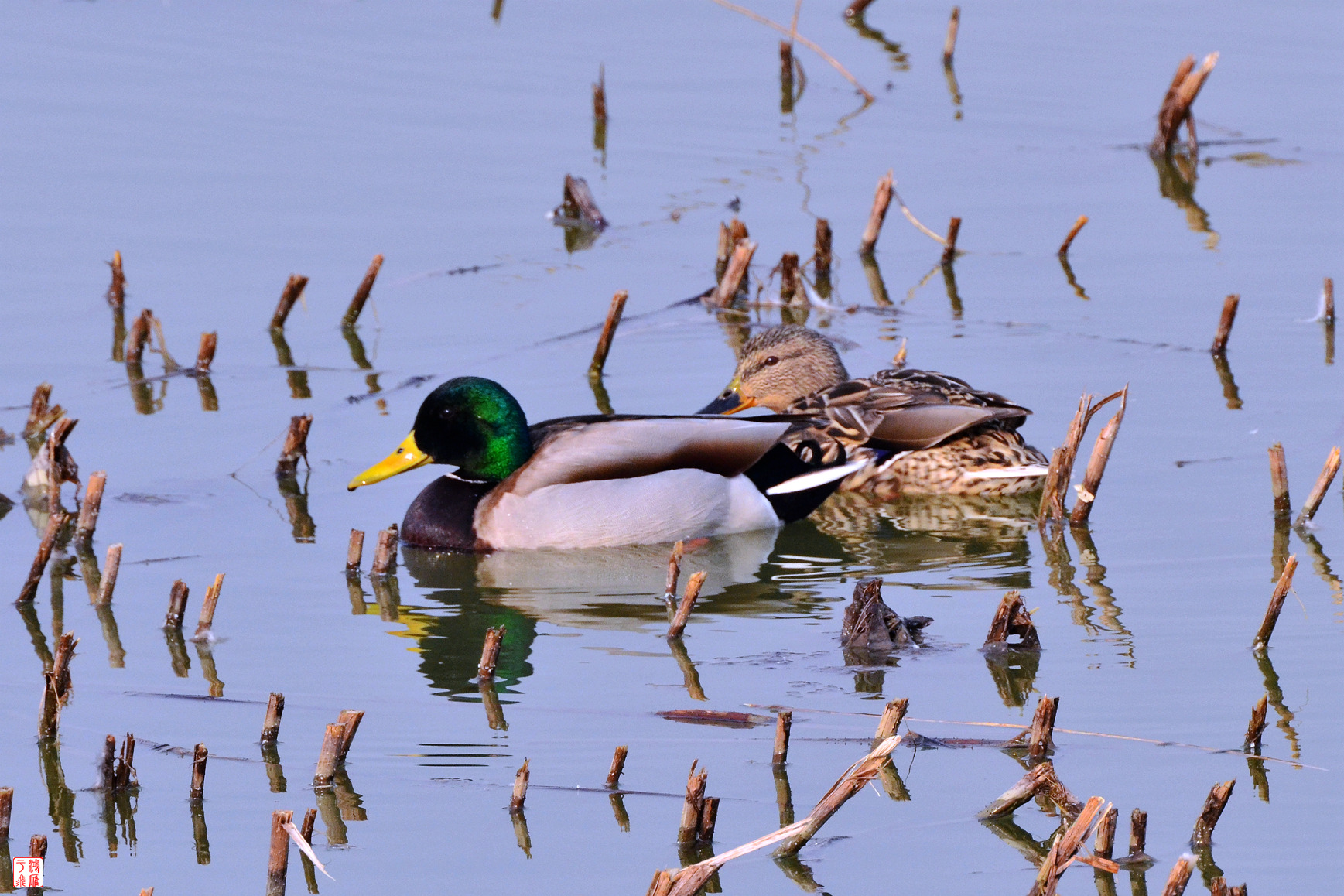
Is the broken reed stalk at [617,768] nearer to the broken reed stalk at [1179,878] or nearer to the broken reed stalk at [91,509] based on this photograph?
the broken reed stalk at [1179,878]

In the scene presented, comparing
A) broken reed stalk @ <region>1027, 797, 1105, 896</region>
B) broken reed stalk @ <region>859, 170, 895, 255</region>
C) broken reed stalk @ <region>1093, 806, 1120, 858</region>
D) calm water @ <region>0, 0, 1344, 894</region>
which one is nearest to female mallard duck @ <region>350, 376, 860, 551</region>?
calm water @ <region>0, 0, 1344, 894</region>

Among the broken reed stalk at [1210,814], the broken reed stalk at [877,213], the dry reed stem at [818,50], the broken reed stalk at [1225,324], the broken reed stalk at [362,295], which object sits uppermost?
the dry reed stem at [818,50]

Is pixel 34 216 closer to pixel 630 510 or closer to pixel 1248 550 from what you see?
pixel 630 510

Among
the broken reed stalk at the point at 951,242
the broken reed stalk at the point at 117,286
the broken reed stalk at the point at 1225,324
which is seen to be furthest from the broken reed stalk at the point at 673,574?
the broken reed stalk at the point at 951,242

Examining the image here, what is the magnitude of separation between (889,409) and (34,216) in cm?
560

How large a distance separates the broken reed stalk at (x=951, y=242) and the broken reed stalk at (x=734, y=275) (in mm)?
1202

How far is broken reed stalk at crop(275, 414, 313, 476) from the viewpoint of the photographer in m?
8.44

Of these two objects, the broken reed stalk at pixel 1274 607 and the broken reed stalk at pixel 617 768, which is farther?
the broken reed stalk at pixel 1274 607

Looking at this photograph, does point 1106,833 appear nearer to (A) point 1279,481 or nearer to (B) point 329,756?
(B) point 329,756

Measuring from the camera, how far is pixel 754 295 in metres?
11.2

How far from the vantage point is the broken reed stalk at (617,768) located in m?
5.10

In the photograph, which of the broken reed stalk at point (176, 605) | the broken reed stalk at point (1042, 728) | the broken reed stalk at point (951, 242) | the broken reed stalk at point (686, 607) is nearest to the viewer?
the broken reed stalk at point (1042, 728)

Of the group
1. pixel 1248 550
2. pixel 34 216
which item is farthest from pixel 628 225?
pixel 1248 550

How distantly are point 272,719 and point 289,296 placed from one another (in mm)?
4933
